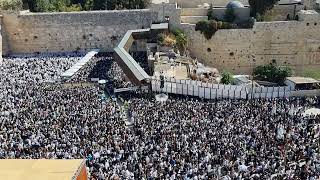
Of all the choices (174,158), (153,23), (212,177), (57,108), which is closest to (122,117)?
(57,108)

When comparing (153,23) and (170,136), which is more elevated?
(153,23)

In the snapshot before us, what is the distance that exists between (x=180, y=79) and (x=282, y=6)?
Answer: 14.5 metres

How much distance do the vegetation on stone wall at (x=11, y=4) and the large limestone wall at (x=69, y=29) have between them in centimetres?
306

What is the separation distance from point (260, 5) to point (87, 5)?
55.2 feet

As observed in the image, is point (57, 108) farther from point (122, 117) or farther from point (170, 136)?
point (170, 136)

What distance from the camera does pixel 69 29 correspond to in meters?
40.8

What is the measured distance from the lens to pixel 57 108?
83.1 ft

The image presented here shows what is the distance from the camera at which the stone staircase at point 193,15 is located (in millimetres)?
39719

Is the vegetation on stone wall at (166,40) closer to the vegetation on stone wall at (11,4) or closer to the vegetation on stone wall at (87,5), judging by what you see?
the vegetation on stone wall at (87,5)

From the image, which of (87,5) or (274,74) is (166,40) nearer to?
(274,74)

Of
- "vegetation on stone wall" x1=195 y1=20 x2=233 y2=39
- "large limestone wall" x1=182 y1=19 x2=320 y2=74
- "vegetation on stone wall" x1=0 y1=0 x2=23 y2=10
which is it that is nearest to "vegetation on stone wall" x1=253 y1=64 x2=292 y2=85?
"large limestone wall" x1=182 y1=19 x2=320 y2=74

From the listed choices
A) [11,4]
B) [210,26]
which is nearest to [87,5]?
[11,4]

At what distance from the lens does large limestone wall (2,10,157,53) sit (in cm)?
4000

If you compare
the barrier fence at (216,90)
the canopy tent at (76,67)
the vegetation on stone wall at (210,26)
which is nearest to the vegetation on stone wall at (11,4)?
the canopy tent at (76,67)
